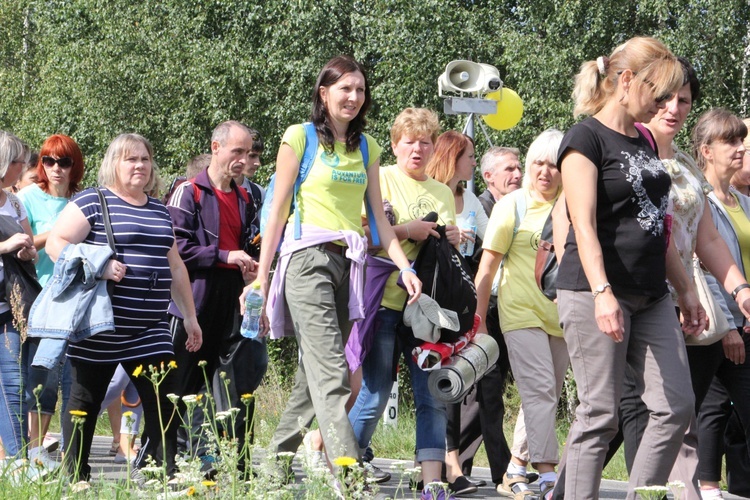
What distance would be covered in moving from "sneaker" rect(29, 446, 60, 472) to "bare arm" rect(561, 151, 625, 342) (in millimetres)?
2146

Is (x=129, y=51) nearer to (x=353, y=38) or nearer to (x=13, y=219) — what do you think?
(x=353, y=38)

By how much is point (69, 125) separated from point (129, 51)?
293 cm

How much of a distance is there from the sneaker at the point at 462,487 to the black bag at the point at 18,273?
2.67 meters

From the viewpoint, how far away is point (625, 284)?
15.1 feet

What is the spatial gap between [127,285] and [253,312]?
33.4 inches

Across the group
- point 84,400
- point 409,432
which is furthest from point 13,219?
point 409,432

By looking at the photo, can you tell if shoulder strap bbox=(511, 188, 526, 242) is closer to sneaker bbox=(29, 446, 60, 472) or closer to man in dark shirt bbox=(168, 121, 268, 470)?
man in dark shirt bbox=(168, 121, 268, 470)

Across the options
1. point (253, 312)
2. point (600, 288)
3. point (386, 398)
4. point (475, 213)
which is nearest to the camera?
point (600, 288)

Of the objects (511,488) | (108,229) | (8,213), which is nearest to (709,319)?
(511,488)

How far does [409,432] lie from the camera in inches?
380

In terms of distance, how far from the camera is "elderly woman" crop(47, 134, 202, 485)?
602cm

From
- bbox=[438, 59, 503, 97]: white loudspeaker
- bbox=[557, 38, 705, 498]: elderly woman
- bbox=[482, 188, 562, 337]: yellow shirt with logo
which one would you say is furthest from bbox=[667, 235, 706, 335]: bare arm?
→ bbox=[438, 59, 503, 97]: white loudspeaker

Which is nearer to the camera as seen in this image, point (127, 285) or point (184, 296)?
point (127, 285)

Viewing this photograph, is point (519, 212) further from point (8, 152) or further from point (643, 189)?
point (8, 152)
